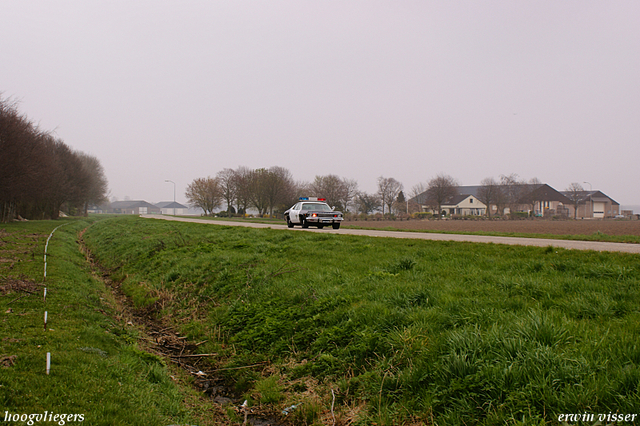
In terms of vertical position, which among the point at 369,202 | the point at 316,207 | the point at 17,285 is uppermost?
the point at 369,202

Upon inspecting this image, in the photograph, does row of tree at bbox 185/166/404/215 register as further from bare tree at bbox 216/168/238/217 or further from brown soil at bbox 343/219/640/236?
brown soil at bbox 343/219/640/236

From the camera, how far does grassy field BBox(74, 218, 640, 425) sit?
3738mm

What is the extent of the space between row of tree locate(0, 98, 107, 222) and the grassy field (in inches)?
1251

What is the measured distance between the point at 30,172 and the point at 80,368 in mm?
38723

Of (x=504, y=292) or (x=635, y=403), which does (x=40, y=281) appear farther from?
(x=635, y=403)

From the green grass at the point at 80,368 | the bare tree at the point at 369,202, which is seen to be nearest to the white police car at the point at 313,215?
the green grass at the point at 80,368

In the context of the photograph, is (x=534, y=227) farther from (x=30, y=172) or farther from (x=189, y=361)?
(x=30, y=172)

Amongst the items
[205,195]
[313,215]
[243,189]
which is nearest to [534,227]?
[313,215]

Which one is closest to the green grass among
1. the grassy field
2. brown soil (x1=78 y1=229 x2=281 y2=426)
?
brown soil (x1=78 y1=229 x2=281 y2=426)

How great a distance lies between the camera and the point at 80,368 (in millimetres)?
4707

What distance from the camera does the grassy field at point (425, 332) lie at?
12.3 feet

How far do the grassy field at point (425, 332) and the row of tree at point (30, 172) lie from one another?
104 ft

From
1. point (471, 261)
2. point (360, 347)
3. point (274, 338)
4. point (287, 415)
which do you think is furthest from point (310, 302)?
point (471, 261)

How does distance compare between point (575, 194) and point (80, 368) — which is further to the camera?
point (575, 194)
